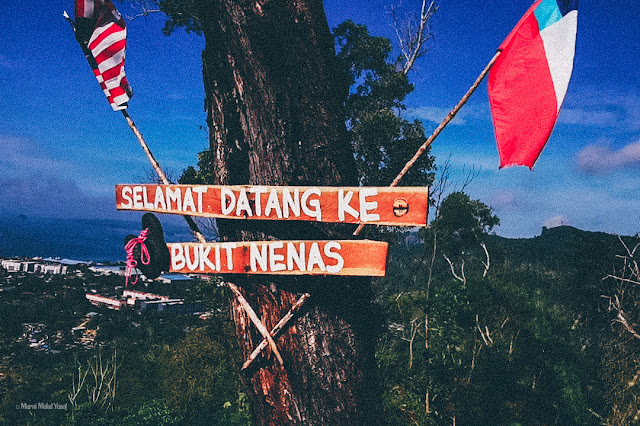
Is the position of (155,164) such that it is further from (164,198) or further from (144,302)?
(144,302)

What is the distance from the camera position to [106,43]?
3.08 m

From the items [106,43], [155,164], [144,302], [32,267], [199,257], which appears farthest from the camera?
[32,267]

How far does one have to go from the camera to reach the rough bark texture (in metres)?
2.24

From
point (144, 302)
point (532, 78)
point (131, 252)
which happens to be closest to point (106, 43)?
point (131, 252)

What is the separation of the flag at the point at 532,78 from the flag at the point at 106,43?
270 centimetres

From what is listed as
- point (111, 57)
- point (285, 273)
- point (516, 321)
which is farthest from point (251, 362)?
point (516, 321)

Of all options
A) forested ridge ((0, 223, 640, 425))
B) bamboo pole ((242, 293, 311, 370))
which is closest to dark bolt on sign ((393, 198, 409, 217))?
bamboo pole ((242, 293, 311, 370))

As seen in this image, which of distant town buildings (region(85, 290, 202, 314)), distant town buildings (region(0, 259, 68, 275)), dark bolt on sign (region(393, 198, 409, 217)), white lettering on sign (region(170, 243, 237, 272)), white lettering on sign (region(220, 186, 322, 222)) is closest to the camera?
dark bolt on sign (region(393, 198, 409, 217))

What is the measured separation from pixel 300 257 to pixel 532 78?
1708mm

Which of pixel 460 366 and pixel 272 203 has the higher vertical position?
pixel 272 203

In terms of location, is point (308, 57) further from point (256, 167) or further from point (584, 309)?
point (584, 309)

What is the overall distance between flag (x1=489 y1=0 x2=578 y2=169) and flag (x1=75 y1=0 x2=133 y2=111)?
106 inches

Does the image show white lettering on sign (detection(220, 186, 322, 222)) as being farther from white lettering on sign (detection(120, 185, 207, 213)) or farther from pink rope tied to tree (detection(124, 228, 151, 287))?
pink rope tied to tree (detection(124, 228, 151, 287))

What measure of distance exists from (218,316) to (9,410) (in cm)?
1991
